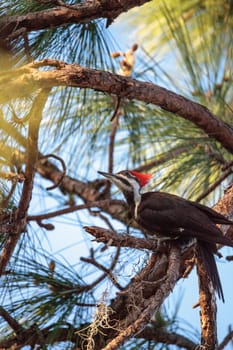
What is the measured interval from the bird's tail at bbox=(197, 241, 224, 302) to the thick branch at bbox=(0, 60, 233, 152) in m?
0.37

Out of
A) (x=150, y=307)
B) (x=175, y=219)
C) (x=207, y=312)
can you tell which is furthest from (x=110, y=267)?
(x=150, y=307)

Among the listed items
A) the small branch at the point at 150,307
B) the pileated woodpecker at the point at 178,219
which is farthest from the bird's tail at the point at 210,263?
the small branch at the point at 150,307

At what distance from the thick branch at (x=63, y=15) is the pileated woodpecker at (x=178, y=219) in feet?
1.76

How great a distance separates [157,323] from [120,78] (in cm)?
83

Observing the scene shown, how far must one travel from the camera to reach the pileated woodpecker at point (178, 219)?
80.8 inches

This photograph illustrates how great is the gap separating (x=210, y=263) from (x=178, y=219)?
0.22m

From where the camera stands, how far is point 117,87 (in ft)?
6.42

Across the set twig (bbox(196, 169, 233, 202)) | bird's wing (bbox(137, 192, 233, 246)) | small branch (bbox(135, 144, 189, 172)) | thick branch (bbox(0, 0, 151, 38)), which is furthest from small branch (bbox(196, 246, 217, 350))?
small branch (bbox(135, 144, 189, 172))

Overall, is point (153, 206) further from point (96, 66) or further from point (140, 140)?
point (140, 140)

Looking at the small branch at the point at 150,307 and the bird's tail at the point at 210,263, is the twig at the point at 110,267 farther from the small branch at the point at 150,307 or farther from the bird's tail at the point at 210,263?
the bird's tail at the point at 210,263

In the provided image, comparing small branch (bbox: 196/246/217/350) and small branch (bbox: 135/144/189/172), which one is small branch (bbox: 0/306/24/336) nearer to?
small branch (bbox: 196/246/217/350)

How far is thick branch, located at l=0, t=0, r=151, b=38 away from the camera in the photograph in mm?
1941

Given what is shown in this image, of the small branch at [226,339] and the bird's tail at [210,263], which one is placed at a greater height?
the bird's tail at [210,263]

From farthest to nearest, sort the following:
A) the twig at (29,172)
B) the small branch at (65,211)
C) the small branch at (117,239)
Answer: the small branch at (65,211), the twig at (29,172), the small branch at (117,239)
